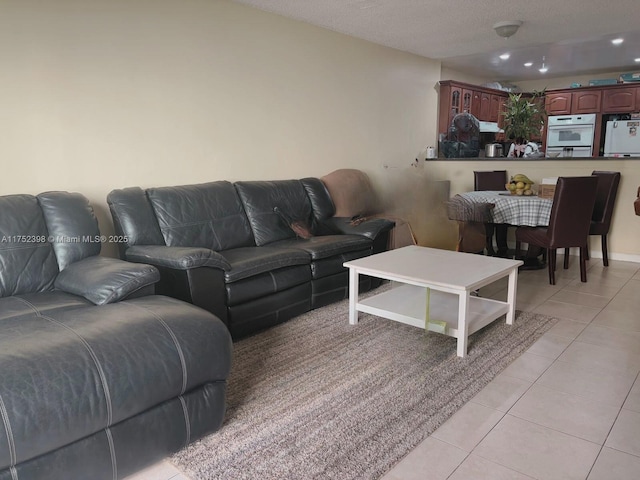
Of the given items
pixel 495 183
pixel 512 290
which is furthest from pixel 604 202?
pixel 512 290

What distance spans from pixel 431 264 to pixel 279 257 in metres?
0.91

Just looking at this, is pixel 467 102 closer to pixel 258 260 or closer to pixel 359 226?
pixel 359 226

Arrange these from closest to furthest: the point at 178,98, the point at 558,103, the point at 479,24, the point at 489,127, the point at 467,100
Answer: the point at 178,98 → the point at 479,24 → the point at 467,100 → the point at 489,127 → the point at 558,103

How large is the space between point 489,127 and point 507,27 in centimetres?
293

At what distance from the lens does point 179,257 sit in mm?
2342

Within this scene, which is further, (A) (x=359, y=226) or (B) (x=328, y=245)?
(A) (x=359, y=226)

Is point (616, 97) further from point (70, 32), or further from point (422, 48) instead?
point (70, 32)

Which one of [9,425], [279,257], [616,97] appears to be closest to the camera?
[9,425]

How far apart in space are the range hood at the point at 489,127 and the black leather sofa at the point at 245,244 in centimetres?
375

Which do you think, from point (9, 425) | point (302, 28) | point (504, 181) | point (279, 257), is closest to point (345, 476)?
point (9, 425)

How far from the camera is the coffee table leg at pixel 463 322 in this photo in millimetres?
2320

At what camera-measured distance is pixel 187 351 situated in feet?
5.17

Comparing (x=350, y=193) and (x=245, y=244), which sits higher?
(x=350, y=193)

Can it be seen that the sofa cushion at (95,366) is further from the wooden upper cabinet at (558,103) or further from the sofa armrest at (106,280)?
the wooden upper cabinet at (558,103)
